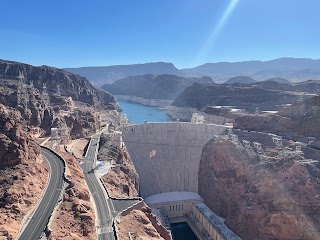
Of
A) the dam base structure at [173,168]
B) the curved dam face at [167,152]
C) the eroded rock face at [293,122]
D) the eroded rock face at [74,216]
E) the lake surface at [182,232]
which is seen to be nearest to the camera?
→ the eroded rock face at [74,216]

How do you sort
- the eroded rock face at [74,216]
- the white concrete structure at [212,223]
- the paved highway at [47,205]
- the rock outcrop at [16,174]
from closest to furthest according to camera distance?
the paved highway at [47,205]
the rock outcrop at [16,174]
the eroded rock face at [74,216]
the white concrete structure at [212,223]

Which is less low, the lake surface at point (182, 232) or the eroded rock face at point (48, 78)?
the eroded rock face at point (48, 78)

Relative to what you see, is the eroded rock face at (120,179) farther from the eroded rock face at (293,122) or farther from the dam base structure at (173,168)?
the eroded rock face at (293,122)

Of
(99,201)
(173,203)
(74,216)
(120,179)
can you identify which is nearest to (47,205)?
(74,216)

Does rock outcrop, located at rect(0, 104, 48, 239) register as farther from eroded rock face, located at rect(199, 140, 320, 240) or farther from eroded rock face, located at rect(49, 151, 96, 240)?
eroded rock face, located at rect(199, 140, 320, 240)

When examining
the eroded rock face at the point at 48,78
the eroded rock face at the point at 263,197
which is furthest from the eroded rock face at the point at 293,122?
the eroded rock face at the point at 48,78

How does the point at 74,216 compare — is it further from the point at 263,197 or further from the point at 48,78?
the point at 48,78
